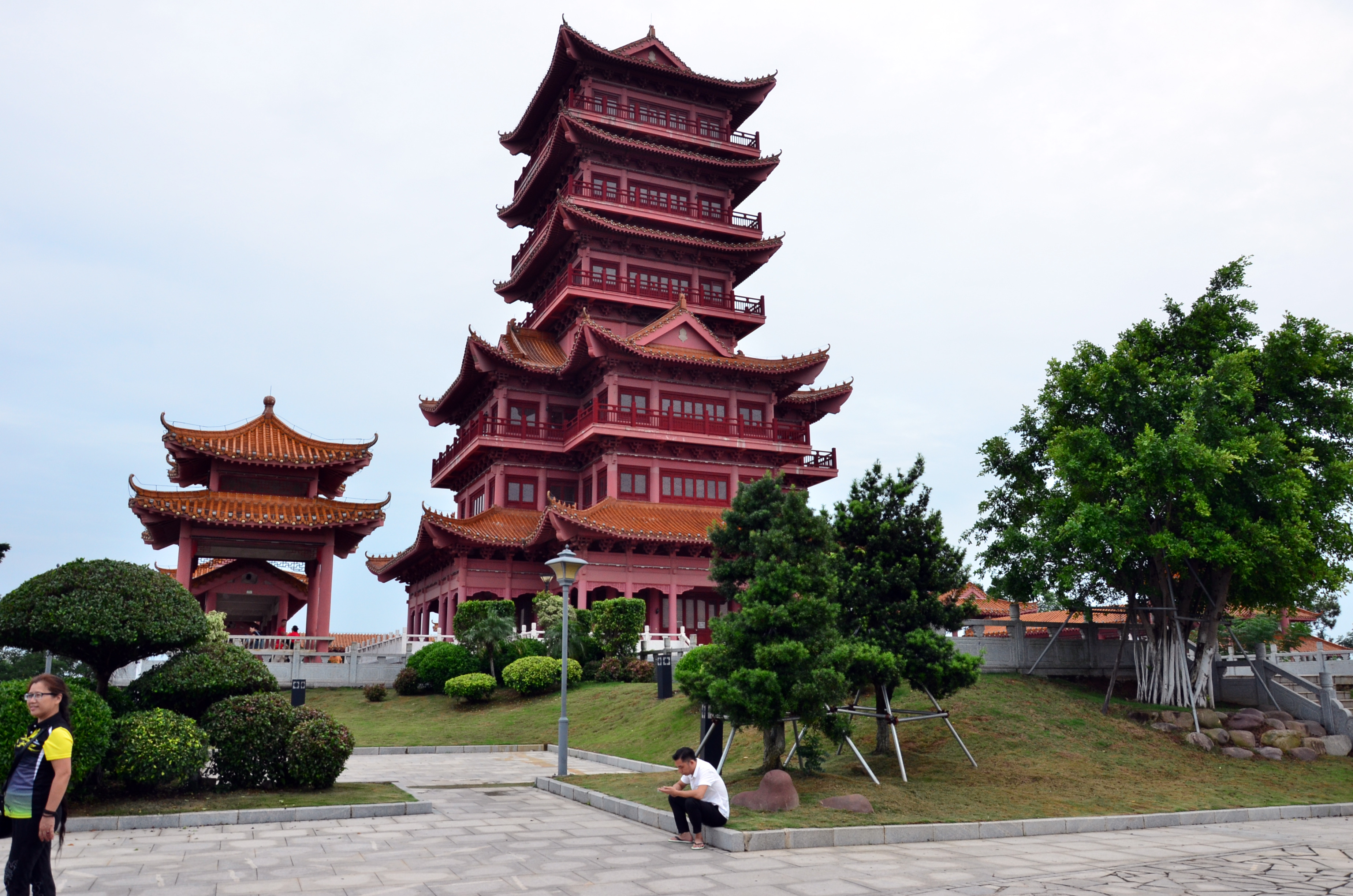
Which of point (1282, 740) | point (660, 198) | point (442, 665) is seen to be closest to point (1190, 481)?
point (1282, 740)

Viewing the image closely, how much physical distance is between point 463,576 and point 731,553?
16838 millimetres

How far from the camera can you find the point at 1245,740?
20359 mm

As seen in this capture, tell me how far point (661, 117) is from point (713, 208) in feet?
16.2

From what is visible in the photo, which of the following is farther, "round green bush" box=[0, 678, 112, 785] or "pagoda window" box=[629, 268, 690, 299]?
"pagoda window" box=[629, 268, 690, 299]

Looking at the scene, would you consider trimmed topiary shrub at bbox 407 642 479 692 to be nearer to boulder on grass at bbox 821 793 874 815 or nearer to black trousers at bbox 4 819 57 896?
boulder on grass at bbox 821 793 874 815

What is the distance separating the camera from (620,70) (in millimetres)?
45938

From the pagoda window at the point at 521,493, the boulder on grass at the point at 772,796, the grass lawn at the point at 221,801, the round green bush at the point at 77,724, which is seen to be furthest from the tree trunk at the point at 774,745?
the pagoda window at the point at 521,493

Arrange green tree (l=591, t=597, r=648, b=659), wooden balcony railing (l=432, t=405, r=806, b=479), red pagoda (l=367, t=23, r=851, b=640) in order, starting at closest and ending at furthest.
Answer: green tree (l=591, t=597, r=648, b=659)
red pagoda (l=367, t=23, r=851, b=640)
wooden balcony railing (l=432, t=405, r=806, b=479)

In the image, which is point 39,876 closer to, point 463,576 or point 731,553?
point 731,553

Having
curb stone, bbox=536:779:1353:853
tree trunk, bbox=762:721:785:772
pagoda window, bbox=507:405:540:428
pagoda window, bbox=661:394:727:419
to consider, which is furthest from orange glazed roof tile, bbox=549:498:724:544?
tree trunk, bbox=762:721:785:772

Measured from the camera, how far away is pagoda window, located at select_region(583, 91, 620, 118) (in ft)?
148

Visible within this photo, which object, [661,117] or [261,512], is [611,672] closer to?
[261,512]

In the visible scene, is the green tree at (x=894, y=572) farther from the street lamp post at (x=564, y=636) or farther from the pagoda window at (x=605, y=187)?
the pagoda window at (x=605, y=187)

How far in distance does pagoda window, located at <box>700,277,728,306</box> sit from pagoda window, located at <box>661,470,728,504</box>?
8.75 m
